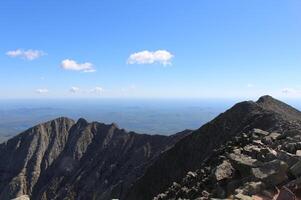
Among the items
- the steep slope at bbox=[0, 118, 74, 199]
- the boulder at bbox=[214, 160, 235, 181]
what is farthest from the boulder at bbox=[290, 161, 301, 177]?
the steep slope at bbox=[0, 118, 74, 199]

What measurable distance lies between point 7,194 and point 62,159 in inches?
831

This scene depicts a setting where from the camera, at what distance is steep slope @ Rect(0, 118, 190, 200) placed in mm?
115375

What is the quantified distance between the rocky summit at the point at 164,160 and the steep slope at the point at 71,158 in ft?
1.02

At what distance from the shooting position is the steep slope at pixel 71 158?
115 metres

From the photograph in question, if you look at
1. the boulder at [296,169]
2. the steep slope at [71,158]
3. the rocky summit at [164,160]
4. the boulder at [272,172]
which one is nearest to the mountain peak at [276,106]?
the rocky summit at [164,160]

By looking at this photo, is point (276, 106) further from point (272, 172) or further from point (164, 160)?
point (272, 172)

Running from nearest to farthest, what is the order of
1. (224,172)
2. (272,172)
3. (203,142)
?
(272,172), (224,172), (203,142)

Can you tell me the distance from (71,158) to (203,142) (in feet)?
269

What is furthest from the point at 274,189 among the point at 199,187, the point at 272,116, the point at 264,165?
the point at 272,116

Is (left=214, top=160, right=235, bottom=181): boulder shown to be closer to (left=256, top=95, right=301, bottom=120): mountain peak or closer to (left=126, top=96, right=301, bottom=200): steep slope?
(left=126, top=96, right=301, bottom=200): steep slope

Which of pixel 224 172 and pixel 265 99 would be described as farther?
pixel 265 99

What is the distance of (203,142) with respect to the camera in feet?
209

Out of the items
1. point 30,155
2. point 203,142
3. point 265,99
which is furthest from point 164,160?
point 30,155

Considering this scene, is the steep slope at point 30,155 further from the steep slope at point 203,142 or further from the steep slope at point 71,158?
the steep slope at point 203,142
